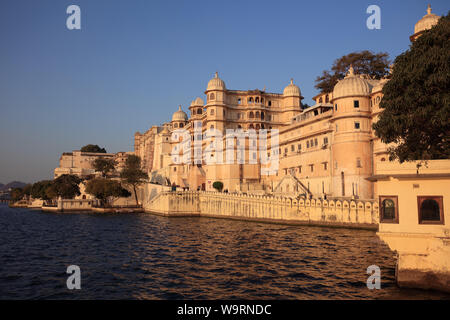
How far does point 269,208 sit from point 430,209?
108ft

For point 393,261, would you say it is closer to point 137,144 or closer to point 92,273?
point 92,273

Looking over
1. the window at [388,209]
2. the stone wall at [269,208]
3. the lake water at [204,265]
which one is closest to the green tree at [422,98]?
the window at [388,209]

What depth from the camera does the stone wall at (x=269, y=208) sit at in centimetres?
4012

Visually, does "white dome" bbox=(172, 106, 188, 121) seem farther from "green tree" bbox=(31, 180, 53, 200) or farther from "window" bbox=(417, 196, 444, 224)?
"window" bbox=(417, 196, 444, 224)

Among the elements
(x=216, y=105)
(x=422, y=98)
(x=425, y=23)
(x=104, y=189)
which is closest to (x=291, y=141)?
(x=216, y=105)

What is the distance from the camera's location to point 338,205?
41750mm

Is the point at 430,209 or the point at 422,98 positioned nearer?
the point at 430,209

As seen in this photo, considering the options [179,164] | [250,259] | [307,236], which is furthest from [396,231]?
[179,164]

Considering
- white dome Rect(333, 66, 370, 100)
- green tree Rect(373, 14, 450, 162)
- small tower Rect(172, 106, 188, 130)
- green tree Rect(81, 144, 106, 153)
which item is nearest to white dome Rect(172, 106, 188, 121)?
small tower Rect(172, 106, 188, 130)

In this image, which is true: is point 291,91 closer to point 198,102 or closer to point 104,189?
point 198,102

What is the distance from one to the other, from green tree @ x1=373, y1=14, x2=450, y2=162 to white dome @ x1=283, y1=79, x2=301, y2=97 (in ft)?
181

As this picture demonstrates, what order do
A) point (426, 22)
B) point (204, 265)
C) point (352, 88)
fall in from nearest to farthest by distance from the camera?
point (204, 265)
point (426, 22)
point (352, 88)

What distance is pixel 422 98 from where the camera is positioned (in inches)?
851

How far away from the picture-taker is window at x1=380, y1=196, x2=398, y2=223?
1841cm
